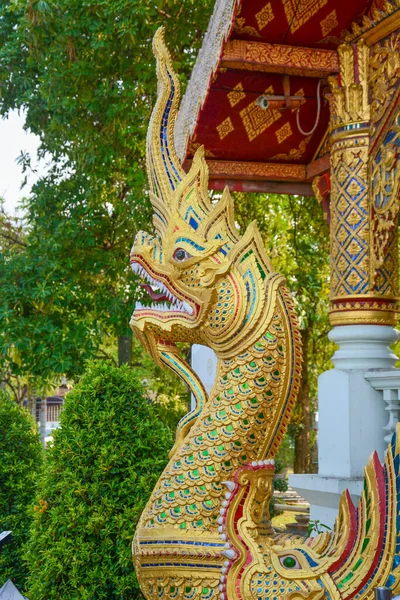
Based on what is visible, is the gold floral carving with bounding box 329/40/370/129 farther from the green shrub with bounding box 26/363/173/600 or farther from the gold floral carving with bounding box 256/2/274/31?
the green shrub with bounding box 26/363/173/600

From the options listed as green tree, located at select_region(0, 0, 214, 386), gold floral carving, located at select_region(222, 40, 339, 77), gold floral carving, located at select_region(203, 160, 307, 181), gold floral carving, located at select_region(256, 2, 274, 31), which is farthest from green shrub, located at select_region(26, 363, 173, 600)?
green tree, located at select_region(0, 0, 214, 386)

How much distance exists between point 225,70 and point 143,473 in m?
2.33

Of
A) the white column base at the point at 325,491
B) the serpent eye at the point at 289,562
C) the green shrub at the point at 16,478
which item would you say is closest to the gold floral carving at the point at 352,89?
the white column base at the point at 325,491

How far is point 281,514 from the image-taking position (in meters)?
9.77

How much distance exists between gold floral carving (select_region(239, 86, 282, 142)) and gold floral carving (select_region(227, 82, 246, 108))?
0.11 m

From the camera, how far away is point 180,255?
2.42 meters

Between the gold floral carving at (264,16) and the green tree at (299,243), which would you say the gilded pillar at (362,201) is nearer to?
the gold floral carving at (264,16)

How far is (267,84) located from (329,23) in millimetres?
611

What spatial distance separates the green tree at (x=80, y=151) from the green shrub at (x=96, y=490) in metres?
3.64

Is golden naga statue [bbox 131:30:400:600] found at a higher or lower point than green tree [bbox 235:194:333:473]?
lower

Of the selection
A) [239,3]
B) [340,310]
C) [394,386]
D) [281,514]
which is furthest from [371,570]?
[281,514]

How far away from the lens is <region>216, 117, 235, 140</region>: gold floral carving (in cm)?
516

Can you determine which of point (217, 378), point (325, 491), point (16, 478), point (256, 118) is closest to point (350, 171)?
point (256, 118)

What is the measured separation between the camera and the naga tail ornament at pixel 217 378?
88.1 inches
